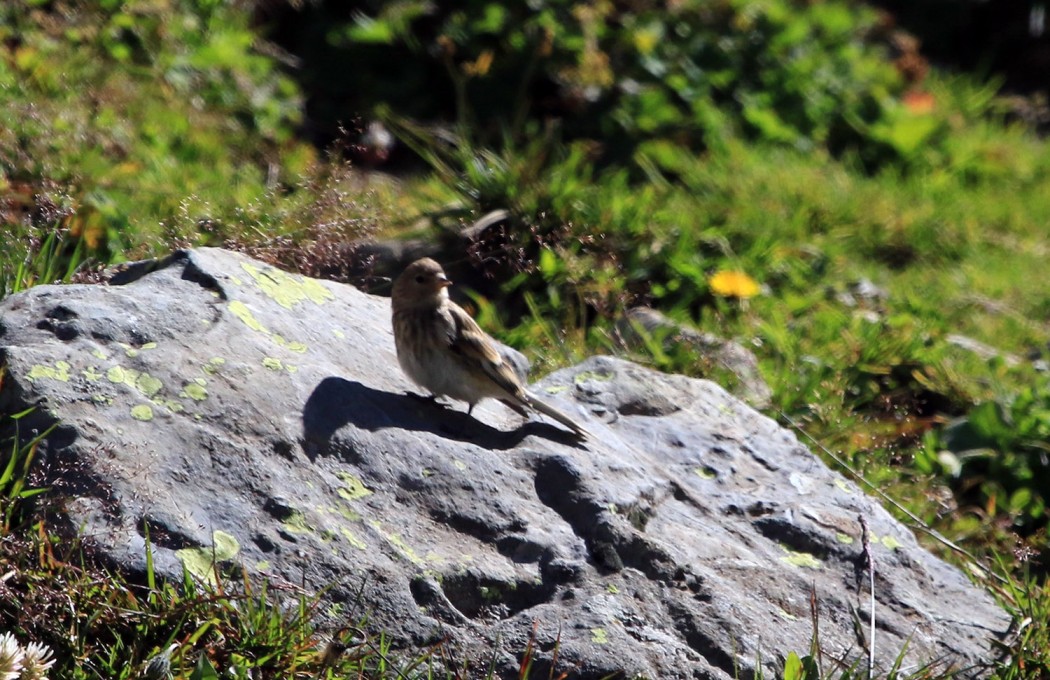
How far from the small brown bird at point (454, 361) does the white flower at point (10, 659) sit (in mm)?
1668

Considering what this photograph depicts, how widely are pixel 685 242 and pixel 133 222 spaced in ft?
9.44

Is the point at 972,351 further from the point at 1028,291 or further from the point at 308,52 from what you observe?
the point at 308,52

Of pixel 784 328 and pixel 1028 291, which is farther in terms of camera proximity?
pixel 1028 291

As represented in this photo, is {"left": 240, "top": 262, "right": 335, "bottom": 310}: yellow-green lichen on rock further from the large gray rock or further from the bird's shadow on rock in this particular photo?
the bird's shadow on rock

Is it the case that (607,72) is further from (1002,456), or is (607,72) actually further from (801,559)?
(801,559)

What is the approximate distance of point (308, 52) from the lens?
8703mm

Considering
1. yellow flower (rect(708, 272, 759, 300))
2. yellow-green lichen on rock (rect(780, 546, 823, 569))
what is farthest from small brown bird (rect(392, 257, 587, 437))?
yellow flower (rect(708, 272, 759, 300))

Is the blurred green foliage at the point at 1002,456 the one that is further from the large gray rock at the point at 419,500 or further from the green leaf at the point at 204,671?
the green leaf at the point at 204,671

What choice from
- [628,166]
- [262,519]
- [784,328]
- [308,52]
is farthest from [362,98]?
[262,519]

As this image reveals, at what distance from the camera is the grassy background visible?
199 inches

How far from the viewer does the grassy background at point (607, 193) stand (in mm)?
5051

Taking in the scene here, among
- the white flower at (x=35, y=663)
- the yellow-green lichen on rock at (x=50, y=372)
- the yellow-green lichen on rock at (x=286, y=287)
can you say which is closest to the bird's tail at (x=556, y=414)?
the yellow-green lichen on rock at (x=286, y=287)

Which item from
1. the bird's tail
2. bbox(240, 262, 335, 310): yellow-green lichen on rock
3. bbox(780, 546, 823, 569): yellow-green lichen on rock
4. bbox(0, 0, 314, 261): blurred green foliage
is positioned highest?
the bird's tail

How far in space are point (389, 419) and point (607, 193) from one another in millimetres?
3250
